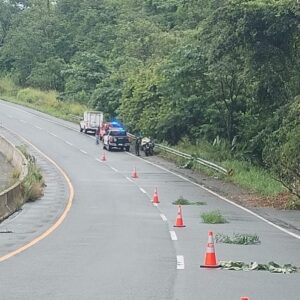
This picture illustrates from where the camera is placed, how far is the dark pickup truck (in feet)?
202

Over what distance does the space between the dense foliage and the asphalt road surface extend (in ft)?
20.5

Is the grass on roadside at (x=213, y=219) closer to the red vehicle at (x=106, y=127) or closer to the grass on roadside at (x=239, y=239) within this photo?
the grass on roadside at (x=239, y=239)

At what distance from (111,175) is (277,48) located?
1172 centimetres

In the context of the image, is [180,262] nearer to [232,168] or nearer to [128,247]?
[128,247]

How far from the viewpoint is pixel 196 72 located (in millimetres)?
53156

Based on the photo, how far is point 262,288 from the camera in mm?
12062

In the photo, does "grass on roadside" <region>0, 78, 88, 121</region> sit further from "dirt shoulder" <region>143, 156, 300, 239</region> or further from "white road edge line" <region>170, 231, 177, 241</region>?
"white road edge line" <region>170, 231, 177, 241</region>

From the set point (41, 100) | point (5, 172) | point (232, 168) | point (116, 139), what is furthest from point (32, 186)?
point (41, 100)

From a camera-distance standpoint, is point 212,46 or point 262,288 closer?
point 262,288

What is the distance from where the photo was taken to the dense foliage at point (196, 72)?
40625 mm

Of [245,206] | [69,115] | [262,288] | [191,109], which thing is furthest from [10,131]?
[262,288]

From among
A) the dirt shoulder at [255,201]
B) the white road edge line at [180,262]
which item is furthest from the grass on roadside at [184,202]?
the white road edge line at [180,262]

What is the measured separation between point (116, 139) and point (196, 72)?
11.1 metres

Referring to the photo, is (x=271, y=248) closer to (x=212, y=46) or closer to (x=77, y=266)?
(x=77, y=266)
